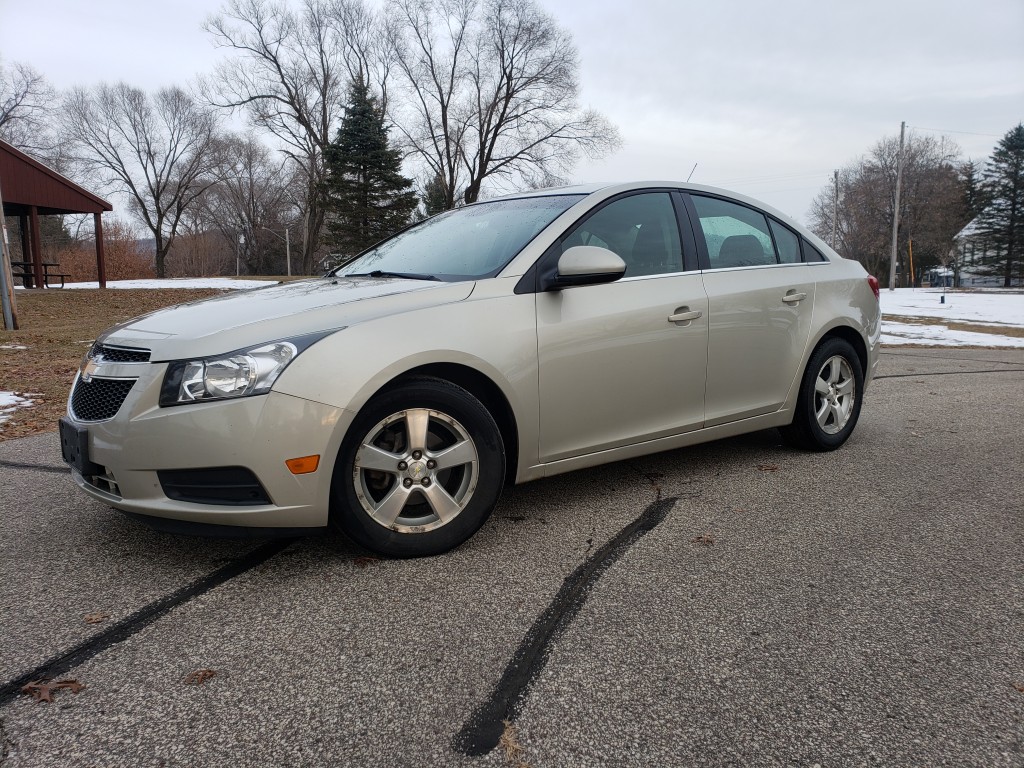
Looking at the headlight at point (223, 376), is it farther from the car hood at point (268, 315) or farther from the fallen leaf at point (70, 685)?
the fallen leaf at point (70, 685)

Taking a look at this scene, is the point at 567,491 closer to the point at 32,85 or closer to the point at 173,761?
the point at 173,761

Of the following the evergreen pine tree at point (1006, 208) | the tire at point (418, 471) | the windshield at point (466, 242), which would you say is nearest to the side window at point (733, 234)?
the windshield at point (466, 242)

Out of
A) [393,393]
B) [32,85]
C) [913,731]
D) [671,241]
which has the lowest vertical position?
[913,731]

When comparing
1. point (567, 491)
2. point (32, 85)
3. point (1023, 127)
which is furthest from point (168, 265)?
point (1023, 127)

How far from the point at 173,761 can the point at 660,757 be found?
3.88ft

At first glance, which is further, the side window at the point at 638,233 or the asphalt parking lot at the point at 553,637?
the side window at the point at 638,233

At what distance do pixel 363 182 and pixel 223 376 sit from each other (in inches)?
1506

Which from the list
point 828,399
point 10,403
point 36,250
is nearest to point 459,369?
point 828,399

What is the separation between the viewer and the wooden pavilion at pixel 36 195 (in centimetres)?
2231

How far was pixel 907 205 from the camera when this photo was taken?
65.2m

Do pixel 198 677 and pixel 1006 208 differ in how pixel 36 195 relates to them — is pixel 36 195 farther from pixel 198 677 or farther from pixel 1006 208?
pixel 1006 208

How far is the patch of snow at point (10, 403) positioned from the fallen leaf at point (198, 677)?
4851 millimetres

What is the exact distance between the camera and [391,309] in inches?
117

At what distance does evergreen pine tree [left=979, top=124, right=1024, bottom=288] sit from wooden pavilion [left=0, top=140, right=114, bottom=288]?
220ft
